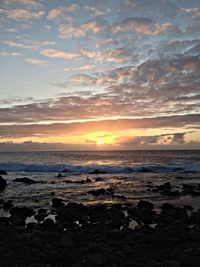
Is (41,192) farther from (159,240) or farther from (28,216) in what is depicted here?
(159,240)

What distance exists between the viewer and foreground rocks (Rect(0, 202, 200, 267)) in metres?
8.75

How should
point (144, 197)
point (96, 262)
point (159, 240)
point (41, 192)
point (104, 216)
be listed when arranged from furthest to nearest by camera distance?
point (41, 192)
point (144, 197)
point (104, 216)
point (159, 240)
point (96, 262)

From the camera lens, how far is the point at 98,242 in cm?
1062

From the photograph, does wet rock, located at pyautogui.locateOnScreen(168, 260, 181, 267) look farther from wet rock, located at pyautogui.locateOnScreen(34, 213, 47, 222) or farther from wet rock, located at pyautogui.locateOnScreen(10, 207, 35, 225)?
wet rock, located at pyautogui.locateOnScreen(34, 213, 47, 222)

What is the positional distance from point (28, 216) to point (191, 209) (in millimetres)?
8426

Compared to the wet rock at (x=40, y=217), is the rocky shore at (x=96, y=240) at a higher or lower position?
higher

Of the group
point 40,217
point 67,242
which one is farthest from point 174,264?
point 40,217

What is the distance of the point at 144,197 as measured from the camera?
22625 millimetres

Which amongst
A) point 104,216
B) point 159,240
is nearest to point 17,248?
point 159,240

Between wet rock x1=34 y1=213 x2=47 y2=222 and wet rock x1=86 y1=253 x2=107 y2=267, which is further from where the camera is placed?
wet rock x1=34 y1=213 x2=47 y2=222

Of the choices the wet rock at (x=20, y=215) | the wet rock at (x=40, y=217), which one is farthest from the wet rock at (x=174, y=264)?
the wet rock at (x=40, y=217)

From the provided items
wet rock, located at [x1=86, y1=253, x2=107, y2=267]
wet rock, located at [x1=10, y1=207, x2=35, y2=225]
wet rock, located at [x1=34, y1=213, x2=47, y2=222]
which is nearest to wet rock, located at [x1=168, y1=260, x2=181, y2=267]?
wet rock, located at [x1=86, y1=253, x2=107, y2=267]

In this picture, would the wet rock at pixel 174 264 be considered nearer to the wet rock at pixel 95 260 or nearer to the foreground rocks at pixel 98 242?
the foreground rocks at pixel 98 242

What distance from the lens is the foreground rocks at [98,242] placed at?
28.7 feet
